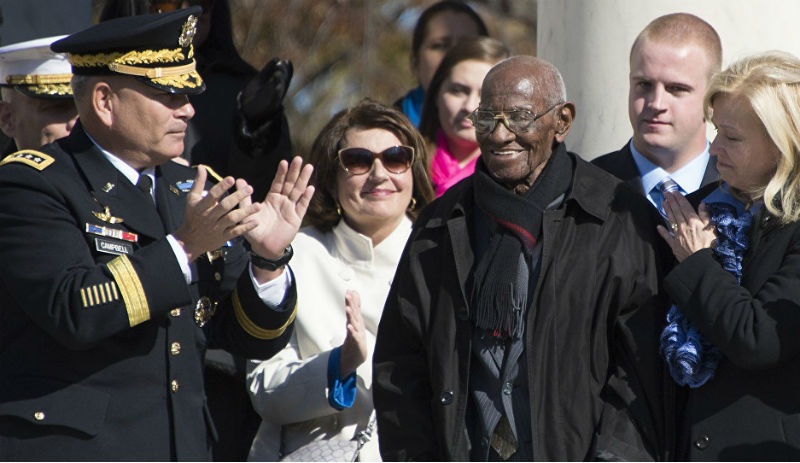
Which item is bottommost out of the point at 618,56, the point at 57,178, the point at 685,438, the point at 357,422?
the point at 357,422

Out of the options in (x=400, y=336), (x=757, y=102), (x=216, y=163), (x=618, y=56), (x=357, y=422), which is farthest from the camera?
(x=216, y=163)

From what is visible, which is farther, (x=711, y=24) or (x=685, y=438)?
(x=711, y=24)

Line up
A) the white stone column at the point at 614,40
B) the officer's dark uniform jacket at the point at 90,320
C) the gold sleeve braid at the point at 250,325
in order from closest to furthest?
1. the officer's dark uniform jacket at the point at 90,320
2. the gold sleeve braid at the point at 250,325
3. the white stone column at the point at 614,40

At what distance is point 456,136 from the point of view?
6523 mm

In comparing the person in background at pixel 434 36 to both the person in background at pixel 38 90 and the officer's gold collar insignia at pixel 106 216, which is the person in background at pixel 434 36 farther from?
the officer's gold collar insignia at pixel 106 216

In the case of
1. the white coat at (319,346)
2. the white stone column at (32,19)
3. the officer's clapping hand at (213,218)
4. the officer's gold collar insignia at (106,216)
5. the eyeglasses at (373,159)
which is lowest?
the white coat at (319,346)

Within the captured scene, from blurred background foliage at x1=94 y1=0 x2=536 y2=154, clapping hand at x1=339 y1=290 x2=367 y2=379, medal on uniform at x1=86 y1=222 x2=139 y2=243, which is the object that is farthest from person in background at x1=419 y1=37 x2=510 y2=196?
blurred background foliage at x1=94 y1=0 x2=536 y2=154

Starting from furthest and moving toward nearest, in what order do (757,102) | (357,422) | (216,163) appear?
(216,163)
(357,422)
(757,102)

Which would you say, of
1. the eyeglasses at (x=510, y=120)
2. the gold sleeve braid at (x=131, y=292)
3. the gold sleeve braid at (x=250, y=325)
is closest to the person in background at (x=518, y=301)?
the eyeglasses at (x=510, y=120)

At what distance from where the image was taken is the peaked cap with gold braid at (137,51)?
466cm

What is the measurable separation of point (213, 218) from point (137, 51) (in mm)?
604

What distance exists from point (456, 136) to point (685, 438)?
2409 mm

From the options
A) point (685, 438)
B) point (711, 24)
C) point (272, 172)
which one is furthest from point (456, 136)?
point (685, 438)

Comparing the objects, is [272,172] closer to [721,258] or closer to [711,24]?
[711,24]
